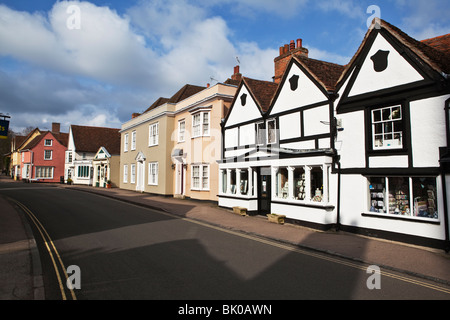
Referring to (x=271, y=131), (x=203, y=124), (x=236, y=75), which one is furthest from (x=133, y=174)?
(x=271, y=131)

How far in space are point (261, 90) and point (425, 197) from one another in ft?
34.9

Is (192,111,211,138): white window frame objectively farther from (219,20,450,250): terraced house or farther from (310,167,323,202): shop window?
(310,167,323,202): shop window

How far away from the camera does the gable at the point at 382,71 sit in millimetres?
9840

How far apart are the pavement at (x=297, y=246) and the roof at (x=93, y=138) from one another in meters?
34.8

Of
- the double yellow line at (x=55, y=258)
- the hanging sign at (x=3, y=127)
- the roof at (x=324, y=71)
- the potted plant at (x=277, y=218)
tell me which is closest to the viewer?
the double yellow line at (x=55, y=258)

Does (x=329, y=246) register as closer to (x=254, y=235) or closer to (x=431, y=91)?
(x=254, y=235)

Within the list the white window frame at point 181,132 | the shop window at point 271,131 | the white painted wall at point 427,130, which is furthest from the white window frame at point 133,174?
the white painted wall at point 427,130

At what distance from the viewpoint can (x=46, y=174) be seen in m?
52.1

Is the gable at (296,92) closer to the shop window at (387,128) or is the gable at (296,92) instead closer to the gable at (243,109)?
the gable at (243,109)

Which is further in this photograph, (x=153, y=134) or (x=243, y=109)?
(x=153, y=134)

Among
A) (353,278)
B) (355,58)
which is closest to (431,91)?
(355,58)

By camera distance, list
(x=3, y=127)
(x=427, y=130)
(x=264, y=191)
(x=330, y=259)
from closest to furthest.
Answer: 1. (x=330, y=259)
2. (x=427, y=130)
3. (x=3, y=127)
4. (x=264, y=191)

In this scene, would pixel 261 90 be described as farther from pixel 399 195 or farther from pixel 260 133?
pixel 399 195

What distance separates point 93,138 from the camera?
4809cm
